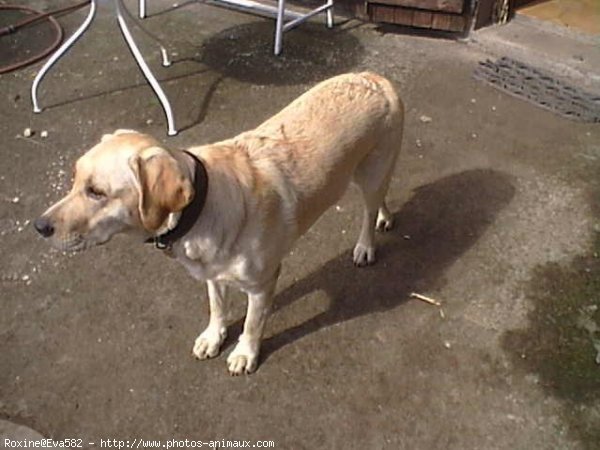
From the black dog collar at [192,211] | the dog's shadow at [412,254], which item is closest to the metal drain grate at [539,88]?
the dog's shadow at [412,254]

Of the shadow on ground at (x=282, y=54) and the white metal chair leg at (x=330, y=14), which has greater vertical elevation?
the white metal chair leg at (x=330, y=14)

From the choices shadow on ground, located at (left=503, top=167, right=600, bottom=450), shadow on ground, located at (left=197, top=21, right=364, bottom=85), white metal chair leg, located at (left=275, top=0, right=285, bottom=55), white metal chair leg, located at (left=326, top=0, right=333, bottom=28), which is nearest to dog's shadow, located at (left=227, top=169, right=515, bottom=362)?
shadow on ground, located at (left=503, top=167, right=600, bottom=450)

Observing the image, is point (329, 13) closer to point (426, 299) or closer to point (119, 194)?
point (426, 299)

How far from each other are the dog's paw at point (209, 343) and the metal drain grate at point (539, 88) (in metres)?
2.65

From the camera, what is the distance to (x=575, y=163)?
4043 millimetres

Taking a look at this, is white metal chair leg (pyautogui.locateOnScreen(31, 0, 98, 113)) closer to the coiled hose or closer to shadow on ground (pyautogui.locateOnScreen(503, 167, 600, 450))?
the coiled hose

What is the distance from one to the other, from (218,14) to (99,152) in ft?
11.7

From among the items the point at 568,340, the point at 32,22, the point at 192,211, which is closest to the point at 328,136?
the point at 192,211

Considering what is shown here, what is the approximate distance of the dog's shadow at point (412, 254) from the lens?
322cm

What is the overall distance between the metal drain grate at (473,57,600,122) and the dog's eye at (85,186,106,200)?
3145 millimetres

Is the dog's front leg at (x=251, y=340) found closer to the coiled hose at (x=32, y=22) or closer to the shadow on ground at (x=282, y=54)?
the shadow on ground at (x=282, y=54)

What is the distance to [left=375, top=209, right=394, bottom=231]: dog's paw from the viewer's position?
3.55 meters

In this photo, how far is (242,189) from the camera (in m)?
2.46

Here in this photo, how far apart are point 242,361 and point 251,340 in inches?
3.8
